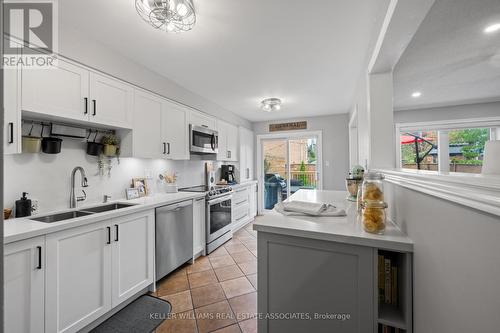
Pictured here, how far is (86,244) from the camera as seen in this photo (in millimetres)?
1593

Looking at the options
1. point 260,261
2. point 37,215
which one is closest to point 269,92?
point 260,261

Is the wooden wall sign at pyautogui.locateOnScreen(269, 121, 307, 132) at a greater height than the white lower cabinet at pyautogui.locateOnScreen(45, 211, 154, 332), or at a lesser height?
greater

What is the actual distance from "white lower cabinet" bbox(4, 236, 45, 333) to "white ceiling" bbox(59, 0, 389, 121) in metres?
1.72

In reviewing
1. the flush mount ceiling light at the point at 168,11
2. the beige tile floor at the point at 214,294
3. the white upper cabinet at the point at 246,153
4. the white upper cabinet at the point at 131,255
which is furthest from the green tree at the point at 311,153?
the flush mount ceiling light at the point at 168,11

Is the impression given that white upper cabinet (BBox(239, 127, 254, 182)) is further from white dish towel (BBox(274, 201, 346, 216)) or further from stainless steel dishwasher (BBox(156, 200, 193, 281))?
white dish towel (BBox(274, 201, 346, 216))

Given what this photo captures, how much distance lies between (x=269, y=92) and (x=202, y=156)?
1638 millimetres

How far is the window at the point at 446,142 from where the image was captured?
3.62m

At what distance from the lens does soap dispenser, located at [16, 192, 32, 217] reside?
160 cm

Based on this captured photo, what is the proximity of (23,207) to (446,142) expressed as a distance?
6.00m

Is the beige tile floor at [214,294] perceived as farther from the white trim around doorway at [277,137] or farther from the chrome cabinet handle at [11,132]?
the white trim around doorway at [277,137]

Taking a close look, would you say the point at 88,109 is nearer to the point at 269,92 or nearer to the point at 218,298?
the point at 218,298

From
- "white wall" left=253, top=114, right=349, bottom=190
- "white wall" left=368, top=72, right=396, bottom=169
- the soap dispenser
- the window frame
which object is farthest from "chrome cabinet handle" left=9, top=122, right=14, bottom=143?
the window frame

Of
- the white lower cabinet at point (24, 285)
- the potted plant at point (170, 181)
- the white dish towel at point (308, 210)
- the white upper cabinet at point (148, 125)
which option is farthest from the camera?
the potted plant at point (170, 181)

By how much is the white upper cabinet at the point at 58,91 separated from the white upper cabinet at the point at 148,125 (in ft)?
1.73
